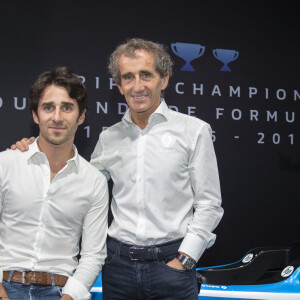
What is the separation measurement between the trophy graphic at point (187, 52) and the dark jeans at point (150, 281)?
2.62 m

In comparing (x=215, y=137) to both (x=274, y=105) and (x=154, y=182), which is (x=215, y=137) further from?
(x=154, y=182)

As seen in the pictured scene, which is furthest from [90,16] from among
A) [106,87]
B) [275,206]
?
[275,206]

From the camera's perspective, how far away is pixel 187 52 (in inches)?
165

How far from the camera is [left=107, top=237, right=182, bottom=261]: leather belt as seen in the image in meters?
1.87

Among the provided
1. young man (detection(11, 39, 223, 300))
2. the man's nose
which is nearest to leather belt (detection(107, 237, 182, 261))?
young man (detection(11, 39, 223, 300))

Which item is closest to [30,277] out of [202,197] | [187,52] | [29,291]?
[29,291]

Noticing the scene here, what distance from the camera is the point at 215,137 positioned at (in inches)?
166

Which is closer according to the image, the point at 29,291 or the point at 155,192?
the point at 29,291

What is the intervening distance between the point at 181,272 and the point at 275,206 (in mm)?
2717

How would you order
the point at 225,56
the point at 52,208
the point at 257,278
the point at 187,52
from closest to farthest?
the point at 52,208 → the point at 257,278 → the point at 187,52 → the point at 225,56

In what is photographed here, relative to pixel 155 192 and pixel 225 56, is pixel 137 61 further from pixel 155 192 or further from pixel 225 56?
pixel 225 56

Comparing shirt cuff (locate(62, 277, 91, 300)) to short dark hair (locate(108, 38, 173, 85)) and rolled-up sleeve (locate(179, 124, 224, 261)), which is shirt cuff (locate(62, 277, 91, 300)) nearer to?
rolled-up sleeve (locate(179, 124, 224, 261))

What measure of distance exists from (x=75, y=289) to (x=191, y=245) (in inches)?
20.0

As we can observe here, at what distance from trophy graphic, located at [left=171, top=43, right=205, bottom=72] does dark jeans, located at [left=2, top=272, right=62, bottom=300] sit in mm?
2883
